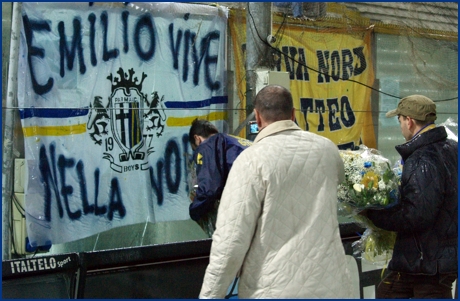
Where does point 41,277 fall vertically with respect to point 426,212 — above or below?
below

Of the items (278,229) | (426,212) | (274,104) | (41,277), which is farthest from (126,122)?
(278,229)

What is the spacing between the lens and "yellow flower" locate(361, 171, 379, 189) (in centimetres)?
455

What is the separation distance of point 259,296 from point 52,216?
11.7ft

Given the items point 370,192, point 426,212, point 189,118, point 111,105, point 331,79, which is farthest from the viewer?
point 331,79

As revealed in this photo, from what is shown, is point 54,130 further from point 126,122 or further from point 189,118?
point 189,118

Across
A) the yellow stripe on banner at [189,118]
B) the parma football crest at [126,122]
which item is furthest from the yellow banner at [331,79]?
the parma football crest at [126,122]

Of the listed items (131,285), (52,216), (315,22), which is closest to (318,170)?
(131,285)

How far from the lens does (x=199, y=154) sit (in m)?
5.56

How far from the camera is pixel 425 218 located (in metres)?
4.30

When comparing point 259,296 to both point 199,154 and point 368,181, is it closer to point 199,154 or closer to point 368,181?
point 368,181

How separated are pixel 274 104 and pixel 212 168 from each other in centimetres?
197

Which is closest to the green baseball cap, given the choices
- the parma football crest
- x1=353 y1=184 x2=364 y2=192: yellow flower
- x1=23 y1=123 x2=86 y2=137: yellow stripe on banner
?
x1=353 y1=184 x2=364 y2=192: yellow flower

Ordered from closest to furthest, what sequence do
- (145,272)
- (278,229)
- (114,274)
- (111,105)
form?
(278,229), (114,274), (145,272), (111,105)

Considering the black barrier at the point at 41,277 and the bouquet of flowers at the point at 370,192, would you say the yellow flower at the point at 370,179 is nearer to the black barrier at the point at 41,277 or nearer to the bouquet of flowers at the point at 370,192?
the bouquet of flowers at the point at 370,192
